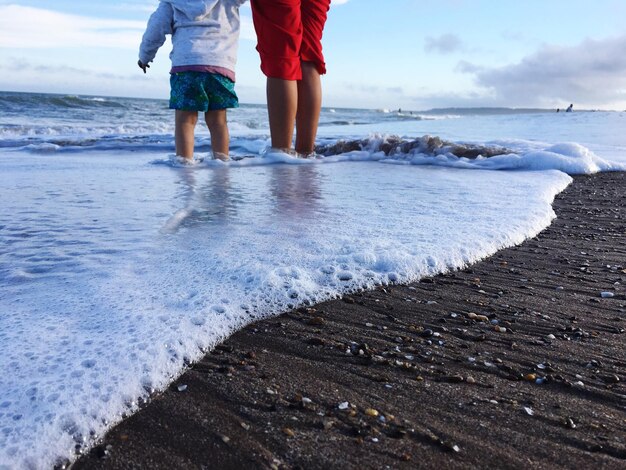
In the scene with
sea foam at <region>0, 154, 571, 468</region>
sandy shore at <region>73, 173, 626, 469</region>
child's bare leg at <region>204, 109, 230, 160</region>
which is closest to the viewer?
sandy shore at <region>73, 173, 626, 469</region>

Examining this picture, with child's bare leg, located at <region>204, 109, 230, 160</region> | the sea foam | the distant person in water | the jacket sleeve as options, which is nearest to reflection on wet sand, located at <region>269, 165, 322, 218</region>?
the sea foam

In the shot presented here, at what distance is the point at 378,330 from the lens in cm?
126

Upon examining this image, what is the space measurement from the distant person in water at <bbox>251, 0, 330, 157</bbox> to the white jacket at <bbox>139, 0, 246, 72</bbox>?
0.40 meters

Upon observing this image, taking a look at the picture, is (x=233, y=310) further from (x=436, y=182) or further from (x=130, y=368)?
(x=436, y=182)

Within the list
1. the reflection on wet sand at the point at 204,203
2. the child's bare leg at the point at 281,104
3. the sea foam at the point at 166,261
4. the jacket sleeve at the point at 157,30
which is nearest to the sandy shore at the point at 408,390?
the sea foam at the point at 166,261

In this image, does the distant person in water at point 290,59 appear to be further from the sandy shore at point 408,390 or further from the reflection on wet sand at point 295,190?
the sandy shore at point 408,390

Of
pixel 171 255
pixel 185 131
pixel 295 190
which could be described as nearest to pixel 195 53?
pixel 185 131

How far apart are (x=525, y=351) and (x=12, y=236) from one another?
163cm

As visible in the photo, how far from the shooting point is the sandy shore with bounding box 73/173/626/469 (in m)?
0.80

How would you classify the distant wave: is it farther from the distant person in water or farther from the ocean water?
the ocean water

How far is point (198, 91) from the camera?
4.04 meters

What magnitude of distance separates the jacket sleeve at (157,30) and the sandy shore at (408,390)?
3.33 m

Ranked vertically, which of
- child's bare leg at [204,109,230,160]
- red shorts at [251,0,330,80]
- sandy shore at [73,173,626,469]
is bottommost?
sandy shore at [73,173,626,469]

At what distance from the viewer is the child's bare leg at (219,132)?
4262 mm
